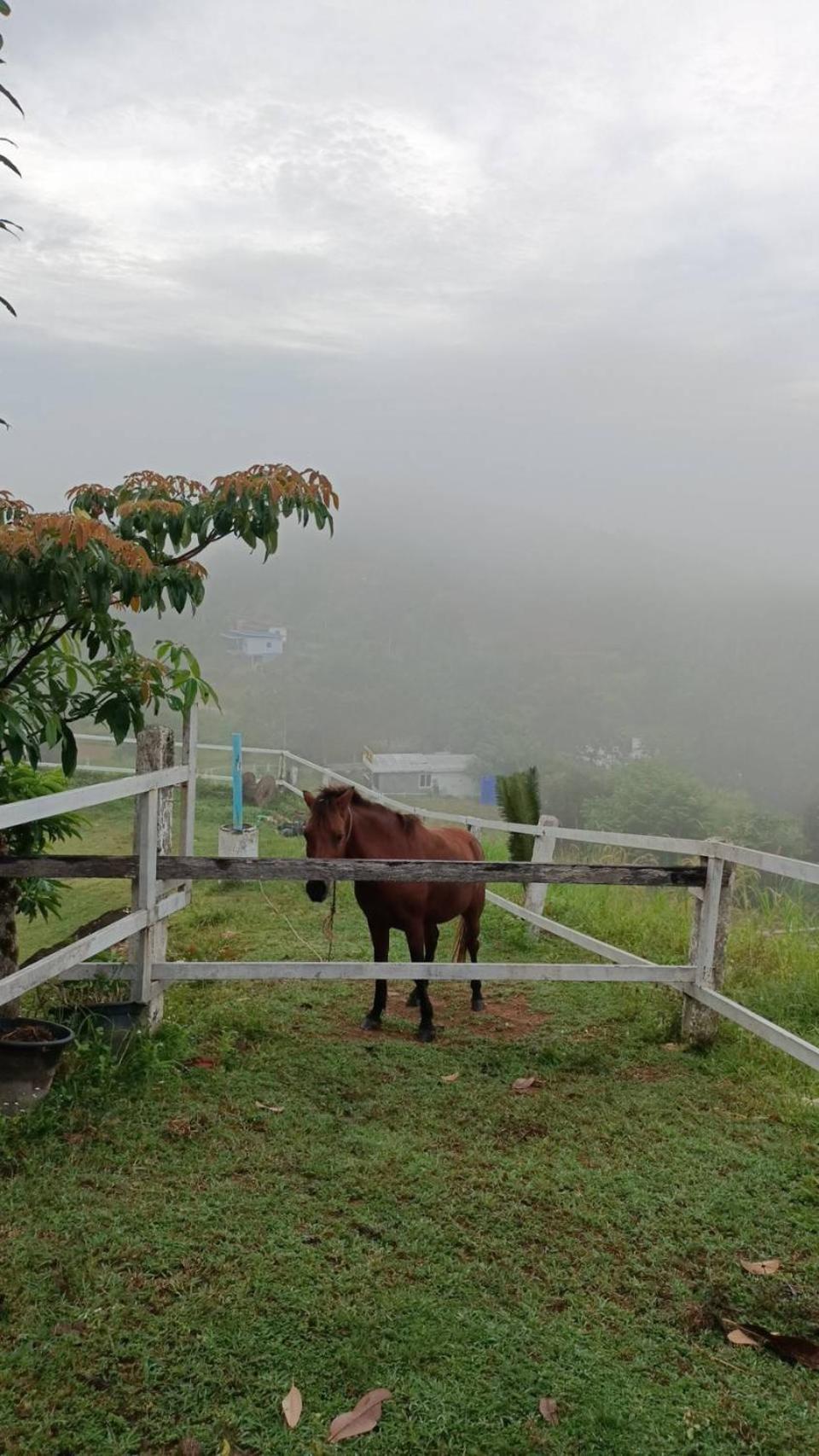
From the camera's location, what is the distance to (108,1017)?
444cm

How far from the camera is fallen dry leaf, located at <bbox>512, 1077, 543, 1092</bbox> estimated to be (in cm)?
449

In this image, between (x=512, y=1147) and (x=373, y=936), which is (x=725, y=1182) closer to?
(x=512, y=1147)

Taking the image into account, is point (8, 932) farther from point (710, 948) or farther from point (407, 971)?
point (710, 948)

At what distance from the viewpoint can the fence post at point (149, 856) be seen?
14.6 feet

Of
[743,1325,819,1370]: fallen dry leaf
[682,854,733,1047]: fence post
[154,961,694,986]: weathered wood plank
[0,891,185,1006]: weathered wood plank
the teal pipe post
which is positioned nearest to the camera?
[743,1325,819,1370]: fallen dry leaf

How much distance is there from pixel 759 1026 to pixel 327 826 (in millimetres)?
2203

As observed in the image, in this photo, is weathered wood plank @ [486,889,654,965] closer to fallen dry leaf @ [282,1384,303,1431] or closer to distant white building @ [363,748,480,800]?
fallen dry leaf @ [282,1384,303,1431]

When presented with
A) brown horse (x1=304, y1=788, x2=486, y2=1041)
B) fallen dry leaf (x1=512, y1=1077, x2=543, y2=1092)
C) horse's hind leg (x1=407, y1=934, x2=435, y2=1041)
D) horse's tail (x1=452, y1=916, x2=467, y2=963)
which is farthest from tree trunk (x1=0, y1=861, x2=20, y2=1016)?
horse's tail (x1=452, y1=916, x2=467, y2=963)

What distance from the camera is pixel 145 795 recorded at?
14.6ft

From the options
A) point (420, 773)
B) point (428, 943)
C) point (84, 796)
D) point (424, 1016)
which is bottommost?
point (420, 773)

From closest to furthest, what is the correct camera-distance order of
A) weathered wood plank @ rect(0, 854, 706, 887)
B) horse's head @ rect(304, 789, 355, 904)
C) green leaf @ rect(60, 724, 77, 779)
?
green leaf @ rect(60, 724, 77, 779), weathered wood plank @ rect(0, 854, 706, 887), horse's head @ rect(304, 789, 355, 904)

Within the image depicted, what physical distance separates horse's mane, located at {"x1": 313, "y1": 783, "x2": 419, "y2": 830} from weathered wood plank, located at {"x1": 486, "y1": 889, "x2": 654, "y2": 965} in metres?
1.35

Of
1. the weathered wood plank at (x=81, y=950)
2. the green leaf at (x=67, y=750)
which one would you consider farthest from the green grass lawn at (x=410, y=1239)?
the green leaf at (x=67, y=750)

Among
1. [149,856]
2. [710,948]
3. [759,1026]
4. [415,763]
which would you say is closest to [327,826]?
[149,856]
